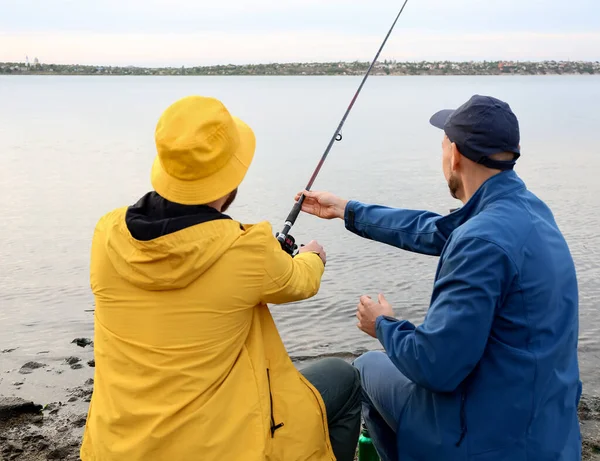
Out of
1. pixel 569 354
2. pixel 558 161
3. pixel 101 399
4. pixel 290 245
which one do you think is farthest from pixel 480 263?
pixel 558 161

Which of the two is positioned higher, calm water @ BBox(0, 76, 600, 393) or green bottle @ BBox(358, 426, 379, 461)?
green bottle @ BBox(358, 426, 379, 461)

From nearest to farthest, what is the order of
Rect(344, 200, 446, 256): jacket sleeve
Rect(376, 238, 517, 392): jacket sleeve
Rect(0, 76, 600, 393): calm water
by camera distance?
Rect(376, 238, 517, 392): jacket sleeve
Rect(344, 200, 446, 256): jacket sleeve
Rect(0, 76, 600, 393): calm water

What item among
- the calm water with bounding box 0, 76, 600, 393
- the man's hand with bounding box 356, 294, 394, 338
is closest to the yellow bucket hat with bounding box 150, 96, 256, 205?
the man's hand with bounding box 356, 294, 394, 338

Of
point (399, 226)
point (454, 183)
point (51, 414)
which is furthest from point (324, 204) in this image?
point (51, 414)

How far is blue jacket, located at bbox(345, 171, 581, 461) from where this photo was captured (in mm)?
2293

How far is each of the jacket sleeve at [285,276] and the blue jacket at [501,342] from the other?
379mm

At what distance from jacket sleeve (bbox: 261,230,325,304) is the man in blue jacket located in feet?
1.00

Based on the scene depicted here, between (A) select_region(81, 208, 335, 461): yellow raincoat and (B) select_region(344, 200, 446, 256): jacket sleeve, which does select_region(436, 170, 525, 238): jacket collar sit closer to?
(B) select_region(344, 200, 446, 256): jacket sleeve

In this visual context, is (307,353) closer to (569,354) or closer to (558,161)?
(569,354)

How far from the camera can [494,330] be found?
92.5 inches

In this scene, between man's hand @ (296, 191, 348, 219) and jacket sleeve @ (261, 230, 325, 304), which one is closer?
jacket sleeve @ (261, 230, 325, 304)

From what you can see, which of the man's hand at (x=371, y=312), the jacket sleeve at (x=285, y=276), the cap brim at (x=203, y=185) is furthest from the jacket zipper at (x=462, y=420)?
the cap brim at (x=203, y=185)

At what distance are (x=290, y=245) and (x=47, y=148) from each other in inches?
869

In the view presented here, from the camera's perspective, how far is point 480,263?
2289 mm
